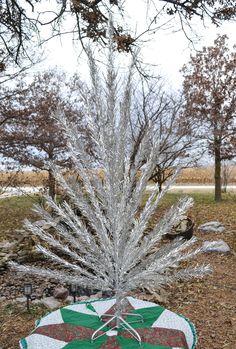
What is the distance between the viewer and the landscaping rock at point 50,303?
4508 millimetres

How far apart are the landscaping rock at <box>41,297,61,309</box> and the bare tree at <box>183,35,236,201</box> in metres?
10.00

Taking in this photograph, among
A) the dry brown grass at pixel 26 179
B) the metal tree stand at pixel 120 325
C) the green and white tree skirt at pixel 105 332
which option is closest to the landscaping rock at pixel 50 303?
the green and white tree skirt at pixel 105 332

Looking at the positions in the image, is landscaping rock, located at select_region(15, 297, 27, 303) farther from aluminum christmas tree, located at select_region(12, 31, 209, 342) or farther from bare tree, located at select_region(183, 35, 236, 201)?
bare tree, located at select_region(183, 35, 236, 201)

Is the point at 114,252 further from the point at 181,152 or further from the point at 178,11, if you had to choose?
the point at 181,152

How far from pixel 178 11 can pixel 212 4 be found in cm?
49

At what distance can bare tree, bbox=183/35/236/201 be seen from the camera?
46.0 ft

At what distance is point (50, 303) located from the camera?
4.58 metres

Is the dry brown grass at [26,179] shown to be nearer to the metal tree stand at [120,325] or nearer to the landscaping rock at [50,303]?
the landscaping rock at [50,303]

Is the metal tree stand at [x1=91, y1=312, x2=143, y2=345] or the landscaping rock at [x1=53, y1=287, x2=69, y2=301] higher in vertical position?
the metal tree stand at [x1=91, y1=312, x2=143, y2=345]

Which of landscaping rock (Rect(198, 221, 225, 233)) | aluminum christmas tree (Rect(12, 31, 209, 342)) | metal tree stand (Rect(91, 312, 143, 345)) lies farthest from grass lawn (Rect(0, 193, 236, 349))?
aluminum christmas tree (Rect(12, 31, 209, 342))

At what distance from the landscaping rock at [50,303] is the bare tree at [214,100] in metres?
10.00

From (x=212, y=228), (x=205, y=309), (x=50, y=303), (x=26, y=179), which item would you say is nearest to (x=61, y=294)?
(x=50, y=303)

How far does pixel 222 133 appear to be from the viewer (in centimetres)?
1408

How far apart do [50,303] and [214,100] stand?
1145 centimetres
